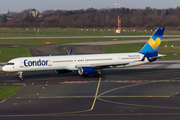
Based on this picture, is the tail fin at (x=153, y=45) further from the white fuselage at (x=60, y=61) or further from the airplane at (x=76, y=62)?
the white fuselage at (x=60, y=61)

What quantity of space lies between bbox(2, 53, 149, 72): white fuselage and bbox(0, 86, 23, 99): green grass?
4.22 metres

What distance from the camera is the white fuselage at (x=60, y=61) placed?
137 ft

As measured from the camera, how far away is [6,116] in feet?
83.3

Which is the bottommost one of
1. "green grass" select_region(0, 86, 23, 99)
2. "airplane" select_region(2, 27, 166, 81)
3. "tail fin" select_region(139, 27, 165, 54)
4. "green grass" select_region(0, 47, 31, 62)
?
"green grass" select_region(0, 47, 31, 62)

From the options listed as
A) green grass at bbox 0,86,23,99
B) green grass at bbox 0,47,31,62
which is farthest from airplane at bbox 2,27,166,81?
green grass at bbox 0,47,31,62

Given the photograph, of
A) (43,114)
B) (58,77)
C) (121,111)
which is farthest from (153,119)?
(58,77)

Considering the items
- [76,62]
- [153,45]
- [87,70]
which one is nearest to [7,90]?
[76,62]

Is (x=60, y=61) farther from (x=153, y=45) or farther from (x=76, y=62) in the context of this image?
(x=153, y=45)

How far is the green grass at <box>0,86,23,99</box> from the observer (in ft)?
112

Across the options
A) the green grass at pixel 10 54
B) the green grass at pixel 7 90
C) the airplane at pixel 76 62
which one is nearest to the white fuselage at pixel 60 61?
the airplane at pixel 76 62

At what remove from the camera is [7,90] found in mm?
36656

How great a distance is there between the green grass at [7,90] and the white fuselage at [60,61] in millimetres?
4217

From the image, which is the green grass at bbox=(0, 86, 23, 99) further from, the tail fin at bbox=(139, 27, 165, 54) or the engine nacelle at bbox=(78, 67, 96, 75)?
the tail fin at bbox=(139, 27, 165, 54)

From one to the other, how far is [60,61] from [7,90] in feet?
35.9
